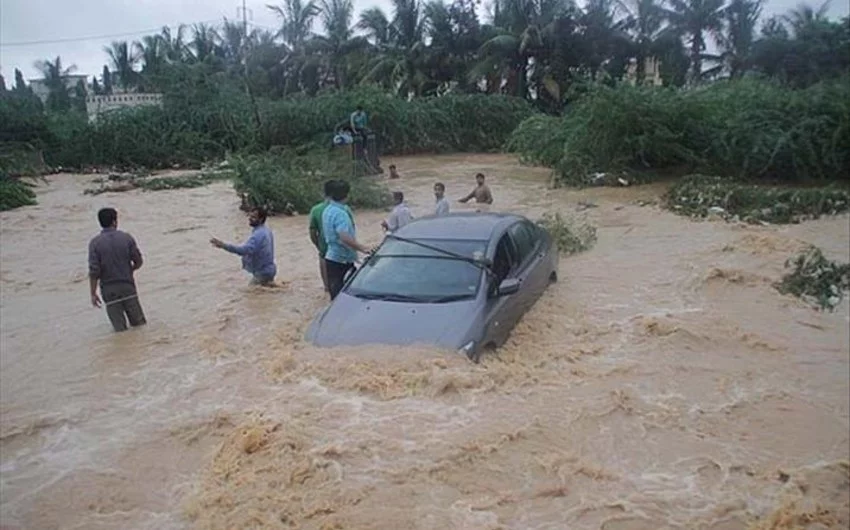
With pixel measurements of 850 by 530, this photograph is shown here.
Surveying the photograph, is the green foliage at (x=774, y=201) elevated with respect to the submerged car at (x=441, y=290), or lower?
elevated

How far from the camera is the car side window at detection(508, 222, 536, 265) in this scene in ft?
25.4

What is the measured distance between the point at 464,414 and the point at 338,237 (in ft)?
10.1

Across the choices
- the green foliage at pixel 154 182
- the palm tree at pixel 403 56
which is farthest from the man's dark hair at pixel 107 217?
the palm tree at pixel 403 56

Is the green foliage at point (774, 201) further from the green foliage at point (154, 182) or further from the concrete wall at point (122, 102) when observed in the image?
the concrete wall at point (122, 102)

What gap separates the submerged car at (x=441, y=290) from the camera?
6.21 m

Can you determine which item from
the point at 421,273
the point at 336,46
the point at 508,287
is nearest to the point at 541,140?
the point at 421,273

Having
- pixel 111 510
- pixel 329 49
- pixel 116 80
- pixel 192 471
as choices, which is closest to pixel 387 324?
pixel 192 471

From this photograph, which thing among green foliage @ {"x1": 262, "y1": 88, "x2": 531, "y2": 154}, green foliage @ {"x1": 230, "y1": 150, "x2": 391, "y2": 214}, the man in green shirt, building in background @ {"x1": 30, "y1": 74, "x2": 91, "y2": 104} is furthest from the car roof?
building in background @ {"x1": 30, "y1": 74, "x2": 91, "y2": 104}

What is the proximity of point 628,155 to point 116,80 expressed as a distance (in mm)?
39909

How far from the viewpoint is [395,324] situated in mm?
6277

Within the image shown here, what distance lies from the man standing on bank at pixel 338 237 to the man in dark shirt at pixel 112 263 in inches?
75.5

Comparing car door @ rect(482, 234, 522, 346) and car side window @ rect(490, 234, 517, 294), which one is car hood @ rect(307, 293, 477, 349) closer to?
car door @ rect(482, 234, 522, 346)

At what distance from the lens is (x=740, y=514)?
3.24 meters

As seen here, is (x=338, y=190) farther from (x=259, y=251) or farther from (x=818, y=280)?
(x=818, y=280)
